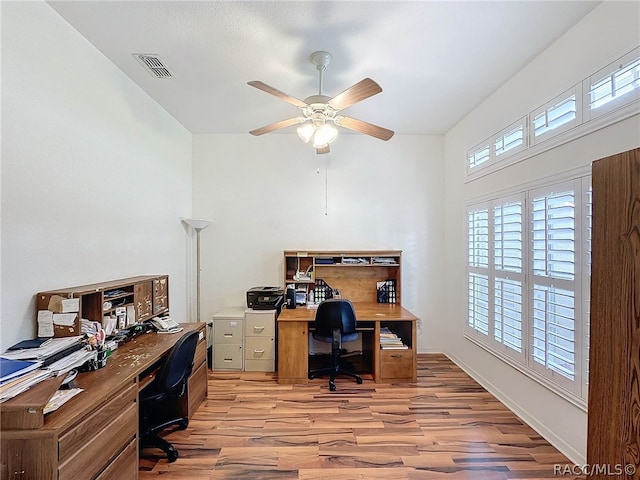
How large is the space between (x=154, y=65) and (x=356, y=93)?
5.75 feet

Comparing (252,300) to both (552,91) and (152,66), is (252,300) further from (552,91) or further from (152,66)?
(552,91)

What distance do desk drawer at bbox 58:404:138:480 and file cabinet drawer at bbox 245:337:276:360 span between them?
6.49ft

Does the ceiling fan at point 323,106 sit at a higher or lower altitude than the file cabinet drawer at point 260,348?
higher

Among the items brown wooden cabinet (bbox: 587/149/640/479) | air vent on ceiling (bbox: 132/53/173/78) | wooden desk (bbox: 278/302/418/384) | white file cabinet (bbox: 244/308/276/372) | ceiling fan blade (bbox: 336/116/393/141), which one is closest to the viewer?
brown wooden cabinet (bbox: 587/149/640/479)

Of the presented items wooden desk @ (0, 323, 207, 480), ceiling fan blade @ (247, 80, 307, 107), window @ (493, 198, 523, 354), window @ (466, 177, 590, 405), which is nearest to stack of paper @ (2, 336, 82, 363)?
wooden desk @ (0, 323, 207, 480)

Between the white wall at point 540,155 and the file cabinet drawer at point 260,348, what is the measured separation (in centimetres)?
235

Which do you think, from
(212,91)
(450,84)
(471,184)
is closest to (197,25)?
(212,91)

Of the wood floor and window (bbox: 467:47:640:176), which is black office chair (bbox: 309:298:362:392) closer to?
the wood floor

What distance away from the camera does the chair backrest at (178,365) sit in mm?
2260

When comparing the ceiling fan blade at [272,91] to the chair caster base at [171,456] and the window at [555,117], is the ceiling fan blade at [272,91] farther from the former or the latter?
the chair caster base at [171,456]

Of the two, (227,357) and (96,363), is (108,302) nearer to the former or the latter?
(96,363)

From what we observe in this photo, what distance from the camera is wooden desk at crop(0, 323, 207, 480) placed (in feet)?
4.35

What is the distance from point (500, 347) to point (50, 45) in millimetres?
4264

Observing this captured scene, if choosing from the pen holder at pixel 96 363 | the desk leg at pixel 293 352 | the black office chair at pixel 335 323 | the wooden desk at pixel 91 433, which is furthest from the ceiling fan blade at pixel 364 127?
the pen holder at pixel 96 363
